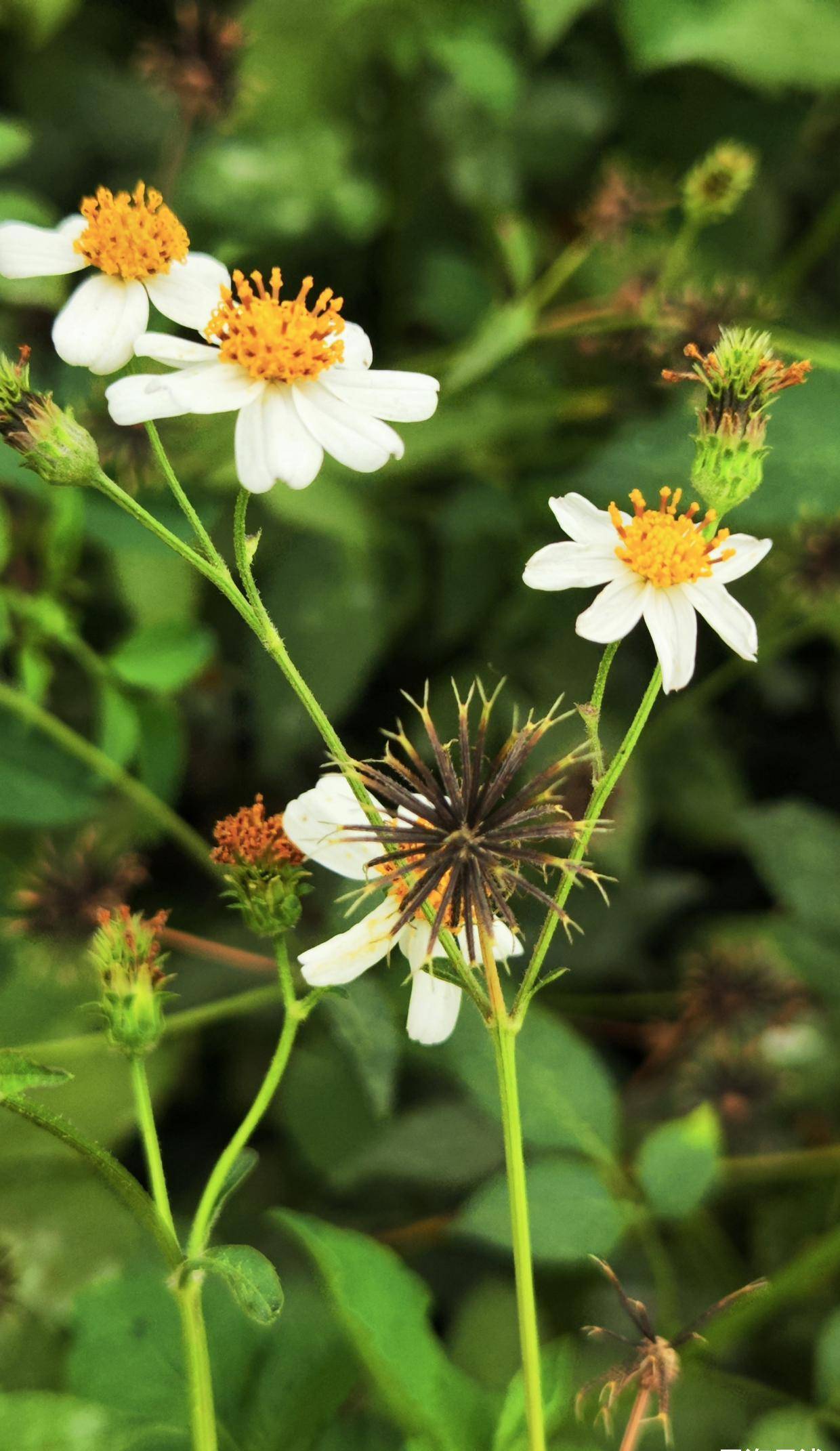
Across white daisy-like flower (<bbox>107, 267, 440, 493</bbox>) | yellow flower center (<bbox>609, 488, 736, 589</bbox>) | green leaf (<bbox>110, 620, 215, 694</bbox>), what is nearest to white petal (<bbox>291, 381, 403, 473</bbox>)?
white daisy-like flower (<bbox>107, 267, 440, 493</bbox>)

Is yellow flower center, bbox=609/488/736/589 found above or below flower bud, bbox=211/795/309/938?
above

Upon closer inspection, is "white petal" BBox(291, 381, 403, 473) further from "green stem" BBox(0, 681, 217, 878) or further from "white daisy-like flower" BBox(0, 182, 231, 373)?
"green stem" BBox(0, 681, 217, 878)

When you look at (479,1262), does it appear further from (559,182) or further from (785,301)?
(559,182)

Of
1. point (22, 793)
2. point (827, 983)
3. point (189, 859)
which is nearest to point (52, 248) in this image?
point (22, 793)

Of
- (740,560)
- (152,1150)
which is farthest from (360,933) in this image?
(740,560)

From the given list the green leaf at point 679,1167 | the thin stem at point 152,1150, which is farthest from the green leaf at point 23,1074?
the green leaf at point 679,1167
